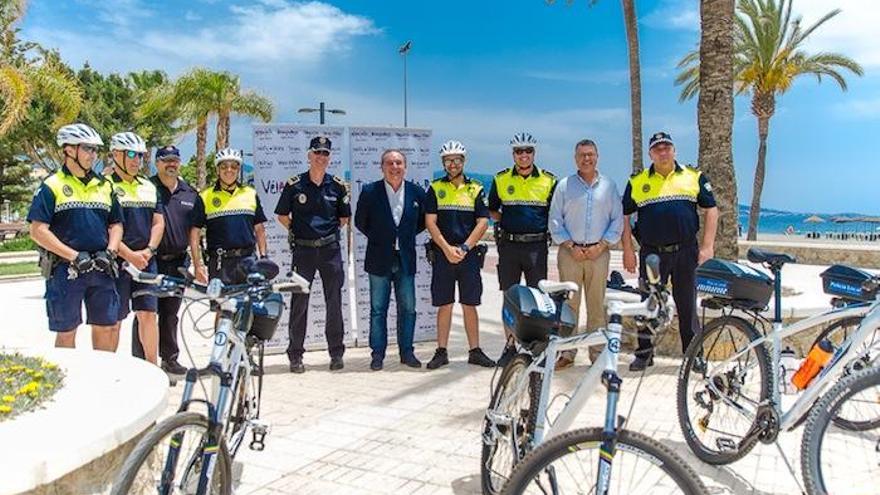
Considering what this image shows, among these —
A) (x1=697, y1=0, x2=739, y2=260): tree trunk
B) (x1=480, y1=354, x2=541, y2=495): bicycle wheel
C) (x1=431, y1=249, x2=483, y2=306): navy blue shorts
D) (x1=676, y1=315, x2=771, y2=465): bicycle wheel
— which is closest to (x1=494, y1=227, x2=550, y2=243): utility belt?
(x1=431, y1=249, x2=483, y2=306): navy blue shorts

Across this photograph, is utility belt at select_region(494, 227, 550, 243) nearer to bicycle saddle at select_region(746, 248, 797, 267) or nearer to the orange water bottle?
bicycle saddle at select_region(746, 248, 797, 267)

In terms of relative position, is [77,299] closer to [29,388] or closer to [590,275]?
[29,388]

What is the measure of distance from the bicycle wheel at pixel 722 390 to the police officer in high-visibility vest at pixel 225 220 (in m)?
3.82

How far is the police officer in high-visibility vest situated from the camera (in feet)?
19.6

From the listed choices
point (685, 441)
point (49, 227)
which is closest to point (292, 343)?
point (49, 227)

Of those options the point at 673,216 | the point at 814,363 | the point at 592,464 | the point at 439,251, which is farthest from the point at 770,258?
the point at 439,251

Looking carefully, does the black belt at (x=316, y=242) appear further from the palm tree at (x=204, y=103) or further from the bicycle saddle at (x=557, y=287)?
the palm tree at (x=204, y=103)

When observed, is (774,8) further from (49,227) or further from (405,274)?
(49,227)

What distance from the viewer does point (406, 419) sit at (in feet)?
15.9

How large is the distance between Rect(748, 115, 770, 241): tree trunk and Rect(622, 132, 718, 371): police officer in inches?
832

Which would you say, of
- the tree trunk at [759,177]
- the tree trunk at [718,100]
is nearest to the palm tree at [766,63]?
the tree trunk at [759,177]

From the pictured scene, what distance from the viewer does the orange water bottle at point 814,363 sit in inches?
133

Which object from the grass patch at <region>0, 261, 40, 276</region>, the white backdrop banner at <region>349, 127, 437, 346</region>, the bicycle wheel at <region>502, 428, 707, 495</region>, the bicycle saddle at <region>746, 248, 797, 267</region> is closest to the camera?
the bicycle wheel at <region>502, 428, 707, 495</region>

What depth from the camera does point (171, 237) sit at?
5938 mm
